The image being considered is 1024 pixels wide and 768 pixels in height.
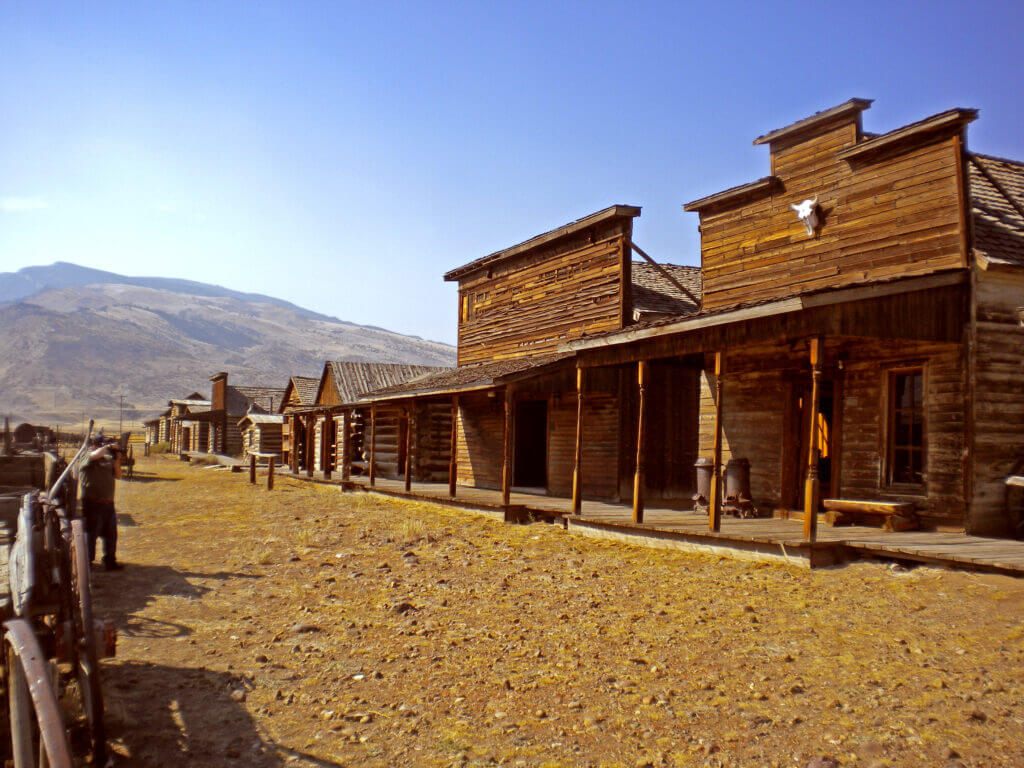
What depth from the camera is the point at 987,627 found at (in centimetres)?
632

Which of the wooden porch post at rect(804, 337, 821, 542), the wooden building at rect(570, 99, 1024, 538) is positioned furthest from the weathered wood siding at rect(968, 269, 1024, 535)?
the wooden porch post at rect(804, 337, 821, 542)

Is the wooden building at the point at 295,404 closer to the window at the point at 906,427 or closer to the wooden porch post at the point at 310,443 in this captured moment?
the wooden porch post at the point at 310,443

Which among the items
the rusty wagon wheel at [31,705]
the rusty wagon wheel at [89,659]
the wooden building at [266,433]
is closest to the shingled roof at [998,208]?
the rusty wagon wheel at [89,659]

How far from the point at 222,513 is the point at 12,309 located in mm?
221104

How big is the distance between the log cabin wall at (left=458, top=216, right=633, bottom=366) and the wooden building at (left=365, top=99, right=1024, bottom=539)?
0.07 meters

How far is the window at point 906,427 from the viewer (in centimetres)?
1064

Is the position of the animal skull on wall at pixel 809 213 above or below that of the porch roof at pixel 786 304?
above

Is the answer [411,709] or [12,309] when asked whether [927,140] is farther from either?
[12,309]

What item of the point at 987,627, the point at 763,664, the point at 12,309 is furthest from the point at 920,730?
the point at 12,309

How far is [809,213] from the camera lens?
42.0 ft

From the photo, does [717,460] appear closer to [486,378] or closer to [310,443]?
[486,378]

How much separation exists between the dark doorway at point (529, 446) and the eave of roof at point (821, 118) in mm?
9349

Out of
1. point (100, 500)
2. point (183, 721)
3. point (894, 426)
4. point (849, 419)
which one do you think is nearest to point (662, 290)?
point (849, 419)

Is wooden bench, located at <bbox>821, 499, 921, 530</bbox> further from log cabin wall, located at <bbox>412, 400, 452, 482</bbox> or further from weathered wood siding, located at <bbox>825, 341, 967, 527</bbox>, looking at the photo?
log cabin wall, located at <bbox>412, 400, 452, 482</bbox>
